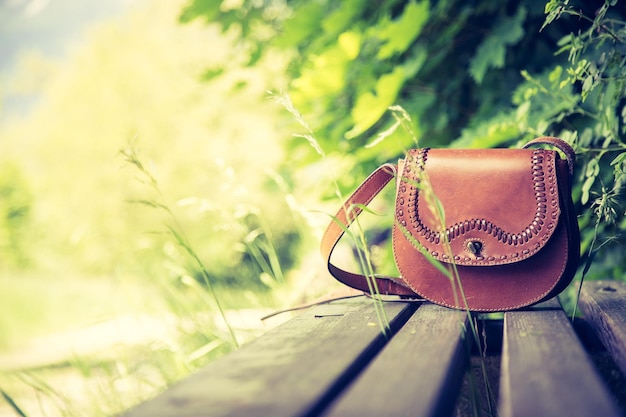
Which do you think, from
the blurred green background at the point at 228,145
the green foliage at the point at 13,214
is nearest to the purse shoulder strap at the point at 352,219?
the blurred green background at the point at 228,145

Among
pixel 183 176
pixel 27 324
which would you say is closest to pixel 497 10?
pixel 183 176

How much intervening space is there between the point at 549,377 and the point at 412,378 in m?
0.17

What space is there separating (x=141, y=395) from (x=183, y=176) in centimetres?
1066

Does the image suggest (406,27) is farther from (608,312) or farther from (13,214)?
(13,214)

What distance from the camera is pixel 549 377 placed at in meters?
0.69

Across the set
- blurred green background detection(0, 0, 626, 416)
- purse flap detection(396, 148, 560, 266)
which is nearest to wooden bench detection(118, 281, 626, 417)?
purse flap detection(396, 148, 560, 266)

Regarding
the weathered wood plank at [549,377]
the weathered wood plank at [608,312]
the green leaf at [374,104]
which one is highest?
the green leaf at [374,104]

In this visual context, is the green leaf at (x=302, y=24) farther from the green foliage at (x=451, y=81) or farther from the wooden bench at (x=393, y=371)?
the wooden bench at (x=393, y=371)

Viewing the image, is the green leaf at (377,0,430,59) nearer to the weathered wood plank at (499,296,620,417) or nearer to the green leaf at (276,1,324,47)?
the green leaf at (276,1,324,47)

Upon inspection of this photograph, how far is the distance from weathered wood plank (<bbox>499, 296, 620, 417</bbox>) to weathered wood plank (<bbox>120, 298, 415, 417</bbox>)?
0.21 meters

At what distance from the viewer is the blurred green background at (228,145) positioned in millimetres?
1787

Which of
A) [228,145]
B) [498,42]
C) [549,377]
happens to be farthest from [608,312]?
[228,145]

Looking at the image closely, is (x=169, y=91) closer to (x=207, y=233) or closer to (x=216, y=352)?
(x=207, y=233)

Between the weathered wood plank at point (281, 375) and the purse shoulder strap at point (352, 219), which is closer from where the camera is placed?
the weathered wood plank at point (281, 375)
